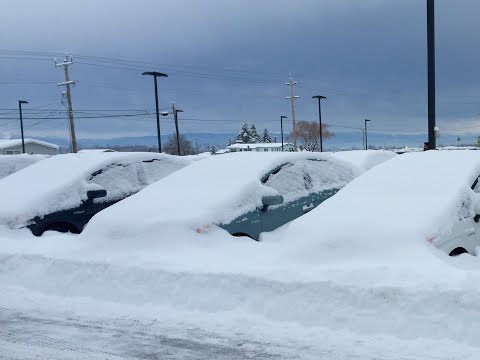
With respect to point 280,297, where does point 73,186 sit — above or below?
above

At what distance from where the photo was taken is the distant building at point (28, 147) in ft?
222

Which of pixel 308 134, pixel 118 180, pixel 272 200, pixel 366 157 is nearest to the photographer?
pixel 272 200

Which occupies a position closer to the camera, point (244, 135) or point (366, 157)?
point (366, 157)

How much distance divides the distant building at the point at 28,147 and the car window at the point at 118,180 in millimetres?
62625

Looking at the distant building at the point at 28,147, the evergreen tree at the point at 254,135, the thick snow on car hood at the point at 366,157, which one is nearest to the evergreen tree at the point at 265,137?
the evergreen tree at the point at 254,135

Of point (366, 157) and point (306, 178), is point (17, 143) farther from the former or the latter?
point (306, 178)

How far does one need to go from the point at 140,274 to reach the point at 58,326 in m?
1.17

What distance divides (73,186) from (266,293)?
16.9 ft

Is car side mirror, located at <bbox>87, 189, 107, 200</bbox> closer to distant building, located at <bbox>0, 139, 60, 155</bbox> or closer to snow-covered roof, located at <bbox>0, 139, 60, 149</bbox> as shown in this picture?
distant building, located at <bbox>0, 139, 60, 155</bbox>

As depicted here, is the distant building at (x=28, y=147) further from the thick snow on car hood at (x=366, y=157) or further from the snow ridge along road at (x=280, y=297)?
the snow ridge along road at (x=280, y=297)

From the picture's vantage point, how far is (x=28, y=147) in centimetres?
7125

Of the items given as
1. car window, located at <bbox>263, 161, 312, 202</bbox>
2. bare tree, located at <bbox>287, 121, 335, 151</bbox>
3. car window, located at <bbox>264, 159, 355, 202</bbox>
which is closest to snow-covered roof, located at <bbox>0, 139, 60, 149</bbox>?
bare tree, located at <bbox>287, 121, 335, 151</bbox>

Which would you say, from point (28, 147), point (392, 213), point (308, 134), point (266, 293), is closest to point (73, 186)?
point (266, 293)

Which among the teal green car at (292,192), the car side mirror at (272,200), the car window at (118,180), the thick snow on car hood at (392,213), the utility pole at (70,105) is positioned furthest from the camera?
the utility pole at (70,105)
